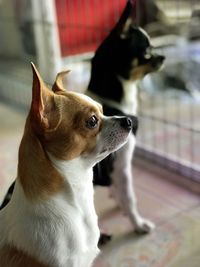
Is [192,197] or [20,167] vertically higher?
[20,167]

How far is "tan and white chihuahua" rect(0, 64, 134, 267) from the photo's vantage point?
1028mm

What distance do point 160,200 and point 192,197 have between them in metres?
0.14

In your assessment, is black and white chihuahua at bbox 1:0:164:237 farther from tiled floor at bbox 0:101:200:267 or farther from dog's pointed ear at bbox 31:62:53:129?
dog's pointed ear at bbox 31:62:53:129

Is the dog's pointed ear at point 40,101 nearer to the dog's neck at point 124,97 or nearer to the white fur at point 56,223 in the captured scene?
the white fur at point 56,223

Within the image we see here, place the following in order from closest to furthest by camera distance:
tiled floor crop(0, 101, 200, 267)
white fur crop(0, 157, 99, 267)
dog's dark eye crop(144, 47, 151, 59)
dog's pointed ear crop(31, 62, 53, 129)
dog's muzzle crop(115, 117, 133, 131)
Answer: dog's pointed ear crop(31, 62, 53, 129), white fur crop(0, 157, 99, 267), dog's muzzle crop(115, 117, 133, 131), tiled floor crop(0, 101, 200, 267), dog's dark eye crop(144, 47, 151, 59)

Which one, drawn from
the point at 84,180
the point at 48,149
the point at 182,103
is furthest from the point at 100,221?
the point at 182,103

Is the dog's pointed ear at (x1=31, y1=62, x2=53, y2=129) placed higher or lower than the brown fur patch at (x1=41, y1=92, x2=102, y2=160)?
higher

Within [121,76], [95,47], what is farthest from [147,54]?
[95,47]

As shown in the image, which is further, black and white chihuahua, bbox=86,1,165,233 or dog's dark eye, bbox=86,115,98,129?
black and white chihuahua, bbox=86,1,165,233

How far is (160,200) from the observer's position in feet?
6.43

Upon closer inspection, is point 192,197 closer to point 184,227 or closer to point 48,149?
point 184,227

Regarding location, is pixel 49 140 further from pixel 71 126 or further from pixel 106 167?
→ pixel 106 167

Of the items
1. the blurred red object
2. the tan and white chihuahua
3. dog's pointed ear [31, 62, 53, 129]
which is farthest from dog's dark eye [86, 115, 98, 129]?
the blurred red object

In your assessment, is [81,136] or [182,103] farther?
[182,103]
